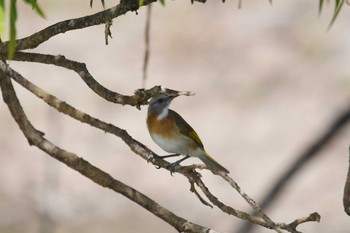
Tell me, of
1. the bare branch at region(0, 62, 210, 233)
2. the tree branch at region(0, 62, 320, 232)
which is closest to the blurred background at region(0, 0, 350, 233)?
the bare branch at region(0, 62, 210, 233)

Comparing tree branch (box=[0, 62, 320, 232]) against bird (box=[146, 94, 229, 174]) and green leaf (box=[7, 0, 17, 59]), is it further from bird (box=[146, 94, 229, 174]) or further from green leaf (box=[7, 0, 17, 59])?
bird (box=[146, 94, 229, 174])

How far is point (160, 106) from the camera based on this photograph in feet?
10.6

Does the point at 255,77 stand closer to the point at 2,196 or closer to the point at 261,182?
the point at 261,182

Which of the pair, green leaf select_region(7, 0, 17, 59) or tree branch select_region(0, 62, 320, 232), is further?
tree branch select_region(0, 62, 320, 232)

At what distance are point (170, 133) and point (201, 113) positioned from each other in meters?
4.26

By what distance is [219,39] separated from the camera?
27.0 feet

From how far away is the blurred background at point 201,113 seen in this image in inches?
264

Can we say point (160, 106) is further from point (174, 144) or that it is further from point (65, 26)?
point (65, 26)

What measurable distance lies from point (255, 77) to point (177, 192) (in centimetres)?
138

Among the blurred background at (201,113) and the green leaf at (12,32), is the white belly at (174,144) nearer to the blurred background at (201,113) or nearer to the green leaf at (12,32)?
the green leaf at (12,32)

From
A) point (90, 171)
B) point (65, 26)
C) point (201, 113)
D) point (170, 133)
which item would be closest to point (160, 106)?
point (170, 133)

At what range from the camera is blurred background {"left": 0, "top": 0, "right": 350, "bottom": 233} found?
264 inches

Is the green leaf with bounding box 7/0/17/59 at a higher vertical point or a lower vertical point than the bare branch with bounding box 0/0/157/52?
lower

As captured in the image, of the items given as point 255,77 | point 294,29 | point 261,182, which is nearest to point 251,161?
point 261,182
